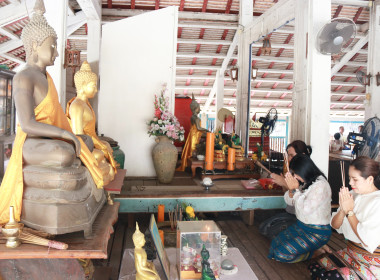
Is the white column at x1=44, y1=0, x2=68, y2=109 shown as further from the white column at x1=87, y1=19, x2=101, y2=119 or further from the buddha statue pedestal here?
the white column at x1=87, y1=19, x2=101, y2=119

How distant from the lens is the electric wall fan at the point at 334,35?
3.59 m

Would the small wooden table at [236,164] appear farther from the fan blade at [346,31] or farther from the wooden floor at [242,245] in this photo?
the fan blade at [346,31]

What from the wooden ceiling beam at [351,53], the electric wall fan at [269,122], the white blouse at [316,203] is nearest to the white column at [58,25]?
the white blouse at [316,203]

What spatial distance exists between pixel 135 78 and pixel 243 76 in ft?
8.60

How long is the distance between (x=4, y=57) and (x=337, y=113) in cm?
1299

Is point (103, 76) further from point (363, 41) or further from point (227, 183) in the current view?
point (363, 41)

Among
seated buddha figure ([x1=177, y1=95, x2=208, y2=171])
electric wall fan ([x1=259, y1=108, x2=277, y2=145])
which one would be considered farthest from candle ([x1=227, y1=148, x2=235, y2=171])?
electric wall fan ([x1=259, y1=108, x2=277, y2=145])

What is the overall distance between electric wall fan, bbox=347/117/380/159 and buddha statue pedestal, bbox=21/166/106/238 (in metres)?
3.96

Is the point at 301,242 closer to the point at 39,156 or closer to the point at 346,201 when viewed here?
the point at 346,201

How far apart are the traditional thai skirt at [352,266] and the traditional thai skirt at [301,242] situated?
275mm

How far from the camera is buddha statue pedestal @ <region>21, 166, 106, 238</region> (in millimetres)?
1536

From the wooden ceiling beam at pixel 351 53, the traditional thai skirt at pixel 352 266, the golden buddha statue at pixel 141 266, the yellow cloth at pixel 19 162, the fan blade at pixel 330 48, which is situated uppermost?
the wooden ceiling beam at pixel 351 53

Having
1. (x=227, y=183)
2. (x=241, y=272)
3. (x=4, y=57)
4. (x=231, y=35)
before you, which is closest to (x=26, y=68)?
(x=241, y=272)

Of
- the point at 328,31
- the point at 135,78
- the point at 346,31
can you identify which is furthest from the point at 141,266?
the point at 135,78
